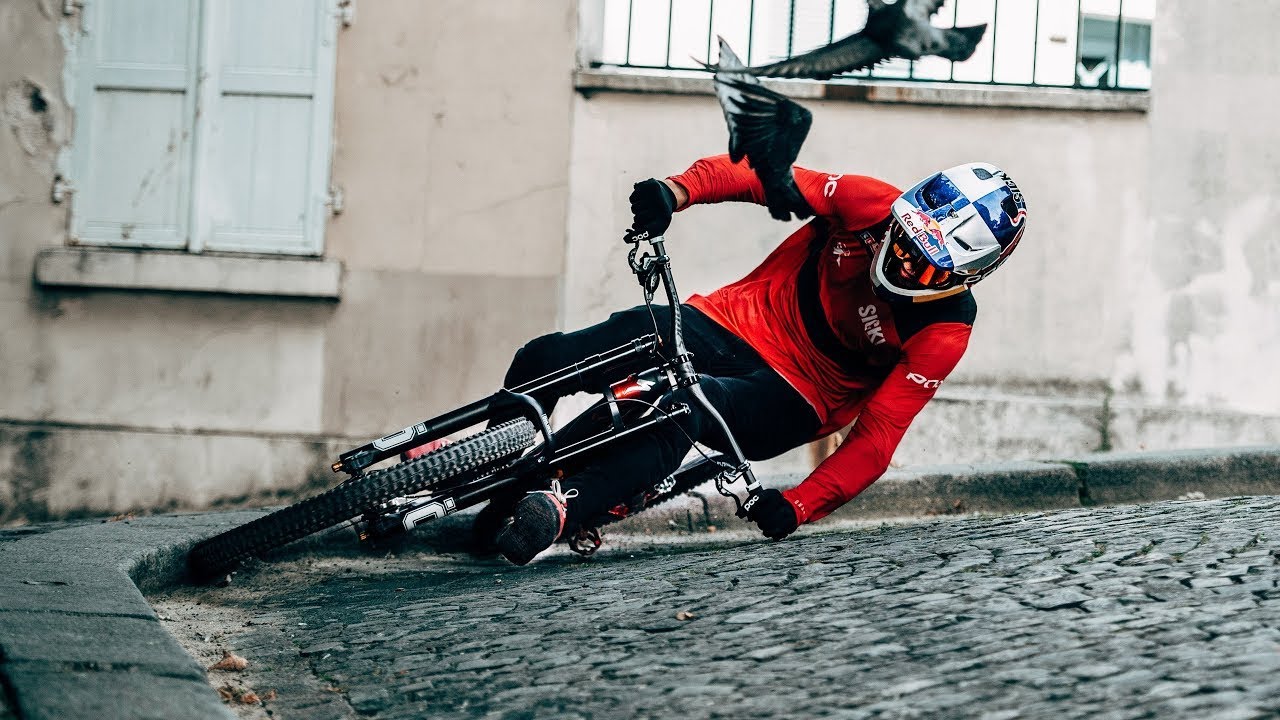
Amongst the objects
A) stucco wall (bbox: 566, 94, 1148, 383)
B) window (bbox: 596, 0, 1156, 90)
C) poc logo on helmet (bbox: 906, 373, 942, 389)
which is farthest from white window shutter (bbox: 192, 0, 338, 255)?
poc logo on helmet (bbox: 906, 373, 942, 389)

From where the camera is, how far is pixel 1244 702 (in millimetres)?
2549

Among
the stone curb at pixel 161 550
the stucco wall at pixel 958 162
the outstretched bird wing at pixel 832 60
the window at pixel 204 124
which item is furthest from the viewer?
→ the stucco wall at pixel 958 162

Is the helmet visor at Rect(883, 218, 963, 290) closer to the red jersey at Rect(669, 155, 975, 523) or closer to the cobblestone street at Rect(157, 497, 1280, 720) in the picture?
the red jersey at Rect(669, 155, 975, 523)

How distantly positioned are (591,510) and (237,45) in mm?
4204

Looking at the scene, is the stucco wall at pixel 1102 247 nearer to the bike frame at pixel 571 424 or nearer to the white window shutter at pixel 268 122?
the white window shutter at pixel 268 122

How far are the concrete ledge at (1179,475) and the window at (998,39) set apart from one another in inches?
89.3

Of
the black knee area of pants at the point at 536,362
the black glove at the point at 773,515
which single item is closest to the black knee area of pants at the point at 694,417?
the black glove at the point at 773,515

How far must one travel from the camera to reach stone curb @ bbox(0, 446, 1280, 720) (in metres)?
2.71

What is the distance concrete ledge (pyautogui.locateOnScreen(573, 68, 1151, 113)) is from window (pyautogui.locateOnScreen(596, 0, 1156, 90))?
154 millimetres

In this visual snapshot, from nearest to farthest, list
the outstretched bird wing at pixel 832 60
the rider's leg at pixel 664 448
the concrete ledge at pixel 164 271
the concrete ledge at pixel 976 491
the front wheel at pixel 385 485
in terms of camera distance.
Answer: the front wheel at pixel 385 485 → the rider's leg at pixel 664 448 → the outstretched bird wing at pixel 832 60 → the concrete ledge at pixel 976 491 → the concrete ledge at pixel 164 271

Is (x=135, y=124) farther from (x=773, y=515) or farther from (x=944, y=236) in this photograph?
(x=944, y=236)

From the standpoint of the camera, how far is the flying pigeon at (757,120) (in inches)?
167

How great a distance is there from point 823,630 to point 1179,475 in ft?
11.3

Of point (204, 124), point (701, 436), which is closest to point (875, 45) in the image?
point (701, 436)
